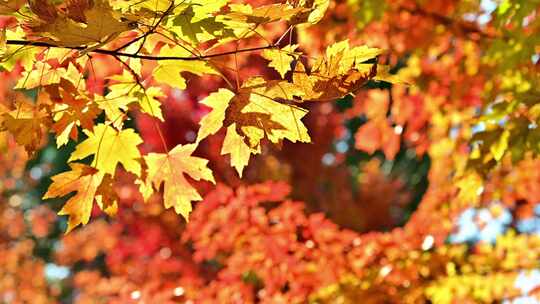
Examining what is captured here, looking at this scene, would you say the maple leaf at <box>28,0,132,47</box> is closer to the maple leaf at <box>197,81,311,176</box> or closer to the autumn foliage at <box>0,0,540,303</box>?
the autumn foliage at <box>0,0,540,303</box>

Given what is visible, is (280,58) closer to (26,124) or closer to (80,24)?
(80,24)

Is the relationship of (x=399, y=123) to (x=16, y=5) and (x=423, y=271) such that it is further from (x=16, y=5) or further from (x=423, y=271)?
(x=16, y=5)

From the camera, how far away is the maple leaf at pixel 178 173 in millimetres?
1969

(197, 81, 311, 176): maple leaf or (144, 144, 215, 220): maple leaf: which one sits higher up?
(197, 81, 311, 176): maple leaf

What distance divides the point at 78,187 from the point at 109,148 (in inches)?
5.1

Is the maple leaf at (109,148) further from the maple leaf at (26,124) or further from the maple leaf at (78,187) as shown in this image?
the maple leaf at (26,124)

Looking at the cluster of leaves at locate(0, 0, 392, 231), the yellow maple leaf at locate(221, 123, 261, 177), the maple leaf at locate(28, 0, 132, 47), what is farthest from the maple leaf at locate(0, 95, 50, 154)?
the yellow maple leaf at locate(221, 123, 261, 177)

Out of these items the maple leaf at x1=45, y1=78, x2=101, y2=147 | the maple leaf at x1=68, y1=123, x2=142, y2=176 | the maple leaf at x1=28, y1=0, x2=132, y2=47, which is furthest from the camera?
the maple leaf at x1=68, y1=123, x2=142, y2=176

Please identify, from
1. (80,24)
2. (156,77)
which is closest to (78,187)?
(156,77)

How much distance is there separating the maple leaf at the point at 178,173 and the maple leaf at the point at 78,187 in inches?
7.0

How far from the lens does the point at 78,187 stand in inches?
75.6

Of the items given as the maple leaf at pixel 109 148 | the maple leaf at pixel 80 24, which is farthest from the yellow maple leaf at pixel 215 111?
the maple leaf at pixel 80 24

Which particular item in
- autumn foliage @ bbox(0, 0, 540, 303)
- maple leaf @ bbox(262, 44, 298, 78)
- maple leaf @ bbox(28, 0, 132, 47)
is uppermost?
maple leaf @ bbox(28, 0, 132, 47)

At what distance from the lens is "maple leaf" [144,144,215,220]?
197 cm
